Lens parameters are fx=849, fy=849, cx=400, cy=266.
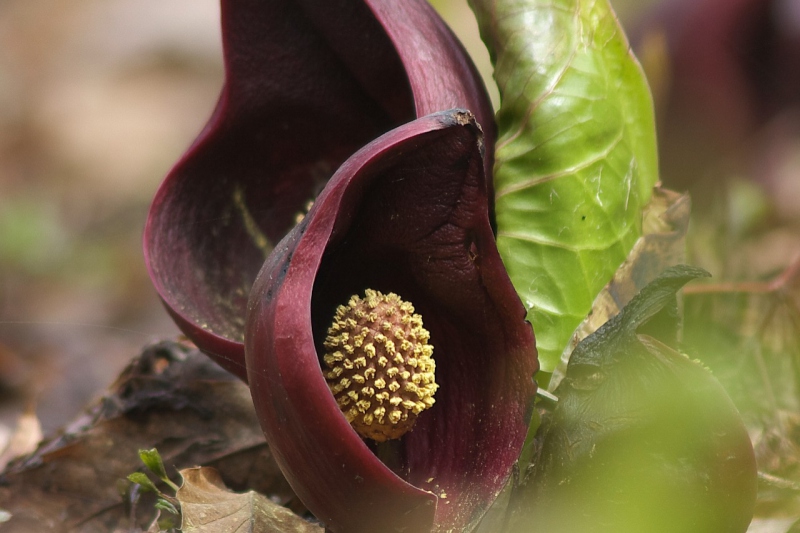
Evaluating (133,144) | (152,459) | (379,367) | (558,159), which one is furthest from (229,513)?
(133,144)

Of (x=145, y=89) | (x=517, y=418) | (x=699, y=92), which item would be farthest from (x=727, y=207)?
(x=145, y=89)

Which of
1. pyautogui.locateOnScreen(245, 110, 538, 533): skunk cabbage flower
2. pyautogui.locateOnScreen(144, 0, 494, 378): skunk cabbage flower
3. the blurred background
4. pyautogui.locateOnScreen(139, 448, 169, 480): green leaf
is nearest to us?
pyautogui.locateOnScreen(245, 110, 538, 533): skunk cabbage flower

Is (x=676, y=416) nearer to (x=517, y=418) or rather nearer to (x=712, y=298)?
(x=517, y=418)

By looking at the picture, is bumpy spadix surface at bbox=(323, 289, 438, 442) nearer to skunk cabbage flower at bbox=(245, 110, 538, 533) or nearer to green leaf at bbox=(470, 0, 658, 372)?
skunk cabbage flower at bbox=(245, 110, 538, 533)

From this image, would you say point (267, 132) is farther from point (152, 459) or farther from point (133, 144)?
point (133, 144)

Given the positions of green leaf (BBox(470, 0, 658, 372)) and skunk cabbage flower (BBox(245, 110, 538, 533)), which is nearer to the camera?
skunk cabbage flower (BBox(245, 110, 538, 533))

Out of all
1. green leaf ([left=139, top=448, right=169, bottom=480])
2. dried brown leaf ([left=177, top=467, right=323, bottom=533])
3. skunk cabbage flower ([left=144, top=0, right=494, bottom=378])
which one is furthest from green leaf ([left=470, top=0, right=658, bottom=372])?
green leaf ([left=139, top=448, right=169, bottom=480])

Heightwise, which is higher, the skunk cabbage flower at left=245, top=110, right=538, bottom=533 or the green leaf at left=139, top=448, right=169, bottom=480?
the skunk cabbage flower at left=245, top=110, right=538, bottom=533
